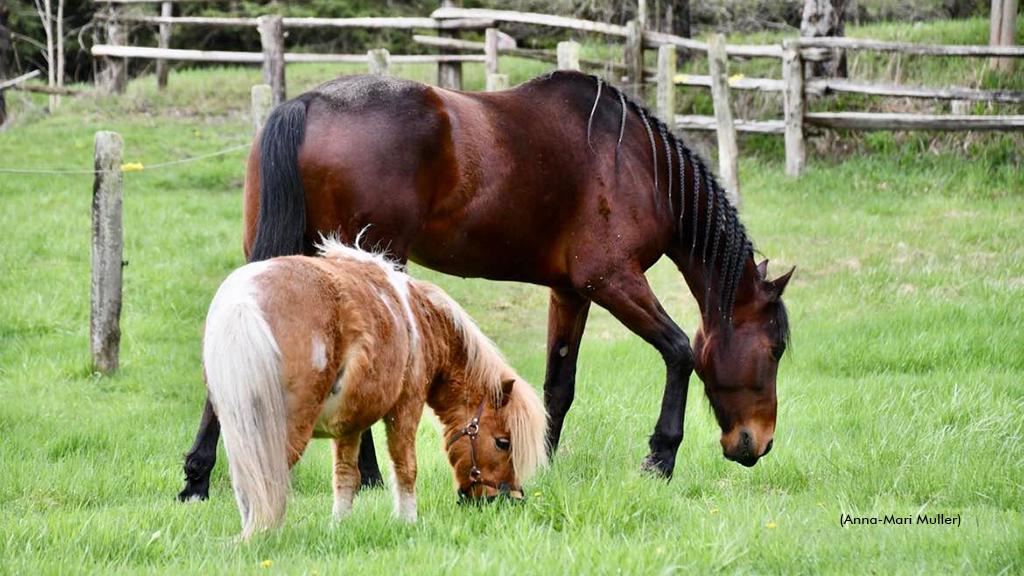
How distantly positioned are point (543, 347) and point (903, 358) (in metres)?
2.88

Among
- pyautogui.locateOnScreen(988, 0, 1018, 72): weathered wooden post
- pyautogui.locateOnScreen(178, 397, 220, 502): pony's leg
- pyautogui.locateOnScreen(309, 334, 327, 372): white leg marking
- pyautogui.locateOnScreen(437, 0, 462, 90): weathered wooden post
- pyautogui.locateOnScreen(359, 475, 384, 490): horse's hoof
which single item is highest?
pyautogui.locateOnScreen(988, 0, 1018, 72): weathered wooden post

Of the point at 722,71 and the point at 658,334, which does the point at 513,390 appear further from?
the point at 722,71

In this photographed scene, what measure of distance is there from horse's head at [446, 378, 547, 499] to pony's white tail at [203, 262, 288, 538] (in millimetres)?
1093

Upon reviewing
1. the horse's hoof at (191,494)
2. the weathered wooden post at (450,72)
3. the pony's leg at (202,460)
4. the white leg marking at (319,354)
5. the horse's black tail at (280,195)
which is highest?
the weathered wooden post at (450,72)

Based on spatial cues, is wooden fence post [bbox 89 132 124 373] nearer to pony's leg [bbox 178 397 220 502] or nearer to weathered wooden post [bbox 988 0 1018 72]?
pony's leg [bbox 178 397 220 502]

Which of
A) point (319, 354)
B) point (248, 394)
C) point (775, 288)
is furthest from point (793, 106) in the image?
point (248, 394)

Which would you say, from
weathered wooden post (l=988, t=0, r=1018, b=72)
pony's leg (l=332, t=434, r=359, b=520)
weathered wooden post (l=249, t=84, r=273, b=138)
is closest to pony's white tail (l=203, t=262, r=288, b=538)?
pony's leg (l=332, t=434, r=359, b=520)

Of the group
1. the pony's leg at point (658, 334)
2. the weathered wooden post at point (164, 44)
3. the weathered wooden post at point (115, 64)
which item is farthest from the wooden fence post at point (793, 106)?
the weathered wooden post at point (115, 64)

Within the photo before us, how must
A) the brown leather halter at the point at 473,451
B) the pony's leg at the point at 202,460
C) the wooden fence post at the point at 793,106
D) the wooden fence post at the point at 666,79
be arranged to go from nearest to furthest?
the brown leather halter at the point at 473,451 < the pony's leg at the point at 202,460 < the wooden fence post at the point at 666,79 < the wooden fence post at the point at 793,106

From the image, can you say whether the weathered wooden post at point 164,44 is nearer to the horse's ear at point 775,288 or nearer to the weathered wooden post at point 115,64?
the weathered wooden post at point 115,64

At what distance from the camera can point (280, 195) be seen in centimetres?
522

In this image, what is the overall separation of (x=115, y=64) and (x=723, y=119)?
471 inches

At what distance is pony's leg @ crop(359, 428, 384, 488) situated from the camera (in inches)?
224

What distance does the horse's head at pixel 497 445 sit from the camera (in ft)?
15.7
